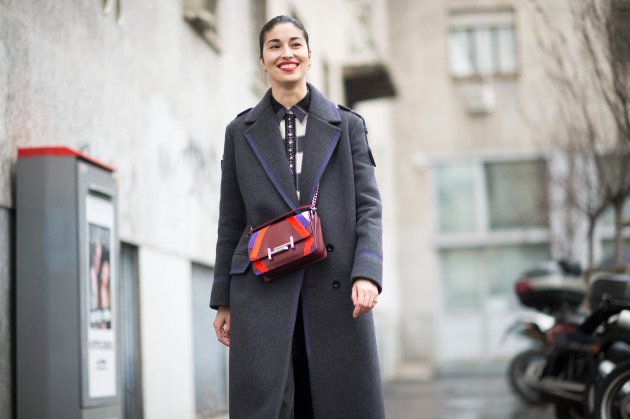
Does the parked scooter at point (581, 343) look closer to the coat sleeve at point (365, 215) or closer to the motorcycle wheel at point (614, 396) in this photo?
the motorcycle wheel at point (614, 396)

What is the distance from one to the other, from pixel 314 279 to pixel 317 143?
45 cm

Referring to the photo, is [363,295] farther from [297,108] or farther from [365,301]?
[297,108]

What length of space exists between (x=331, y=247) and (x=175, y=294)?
551 centimetres

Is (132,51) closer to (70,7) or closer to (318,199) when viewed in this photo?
(70,7)

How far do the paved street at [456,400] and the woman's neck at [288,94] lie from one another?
25.0 feet

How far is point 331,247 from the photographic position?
379 centimetres

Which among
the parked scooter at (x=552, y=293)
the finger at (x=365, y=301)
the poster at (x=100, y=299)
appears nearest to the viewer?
the finger at (x=365, y=301)

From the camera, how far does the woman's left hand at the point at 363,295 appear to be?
3.60 meters

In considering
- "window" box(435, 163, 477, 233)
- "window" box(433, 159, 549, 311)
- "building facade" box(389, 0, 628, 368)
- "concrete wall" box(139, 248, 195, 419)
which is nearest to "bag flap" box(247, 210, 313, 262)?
"concrete wall" box(139, 248, 195, 419)

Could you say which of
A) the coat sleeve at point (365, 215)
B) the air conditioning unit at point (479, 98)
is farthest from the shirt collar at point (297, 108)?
the air conditioning unit at point (479, 98)

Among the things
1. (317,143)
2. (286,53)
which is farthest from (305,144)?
(286,53)

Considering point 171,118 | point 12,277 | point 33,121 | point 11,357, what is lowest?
point 11,357

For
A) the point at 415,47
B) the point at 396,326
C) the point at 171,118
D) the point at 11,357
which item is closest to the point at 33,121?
the point at 11,357

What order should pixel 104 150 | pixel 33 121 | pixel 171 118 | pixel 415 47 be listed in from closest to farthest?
pixel 33 121
pixel 104 150
pixel 171 118
pixel 415 47
